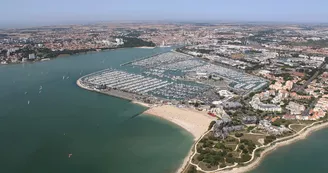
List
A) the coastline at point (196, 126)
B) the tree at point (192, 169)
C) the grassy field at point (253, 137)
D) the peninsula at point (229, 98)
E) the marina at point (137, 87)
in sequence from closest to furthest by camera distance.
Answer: the tree at point (192, 169), the coastline at point (196, 126), the peninsula at point (229, 98), the grassy field at point (253, 137), the marina at point (137, 87)

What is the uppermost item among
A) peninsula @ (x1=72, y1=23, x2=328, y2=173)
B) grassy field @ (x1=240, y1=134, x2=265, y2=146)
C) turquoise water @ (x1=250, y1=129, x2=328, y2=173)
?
peninsula @ (x1=72, y1=23, x2=328, y2=173)

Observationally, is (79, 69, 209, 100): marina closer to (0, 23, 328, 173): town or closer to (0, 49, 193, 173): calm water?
(0, 23, 328, 173): town

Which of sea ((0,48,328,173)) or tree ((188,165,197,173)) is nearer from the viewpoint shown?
tree ((188,165,197,173))

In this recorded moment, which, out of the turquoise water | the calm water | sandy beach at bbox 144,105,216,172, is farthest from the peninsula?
the calm water

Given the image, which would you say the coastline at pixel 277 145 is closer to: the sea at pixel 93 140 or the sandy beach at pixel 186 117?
the sea at pixel 93 140

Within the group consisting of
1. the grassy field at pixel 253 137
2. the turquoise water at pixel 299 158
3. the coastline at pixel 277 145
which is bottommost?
the turquoise water at pixel 299 158

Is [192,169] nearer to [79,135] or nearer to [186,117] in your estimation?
[186,117]

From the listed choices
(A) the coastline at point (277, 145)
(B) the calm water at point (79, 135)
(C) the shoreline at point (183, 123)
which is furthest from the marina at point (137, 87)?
(A) the coastline at point (277, 145)

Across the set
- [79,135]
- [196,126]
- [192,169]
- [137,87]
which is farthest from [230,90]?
[192,169]

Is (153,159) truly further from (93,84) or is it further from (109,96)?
(93,84)
